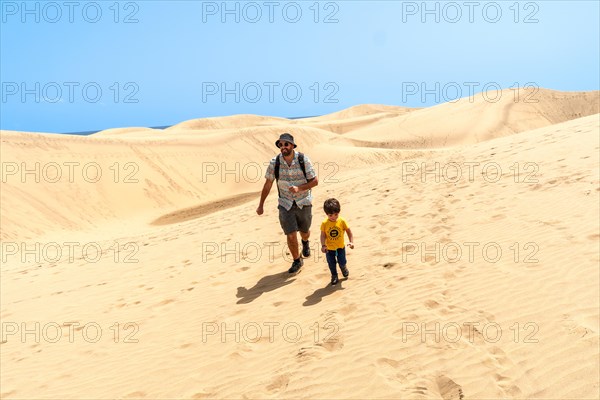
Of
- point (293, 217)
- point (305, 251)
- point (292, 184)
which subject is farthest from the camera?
point (305, 251)

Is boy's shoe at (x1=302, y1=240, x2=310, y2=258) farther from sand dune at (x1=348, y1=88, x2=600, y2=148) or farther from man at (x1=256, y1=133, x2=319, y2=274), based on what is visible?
sand dune at (x1=348, y1=88, x2=600, y2=148)

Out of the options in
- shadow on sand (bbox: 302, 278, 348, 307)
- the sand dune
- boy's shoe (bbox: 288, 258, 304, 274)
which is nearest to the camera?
shadow on sand (bbox: 302, 278, 348, 307)

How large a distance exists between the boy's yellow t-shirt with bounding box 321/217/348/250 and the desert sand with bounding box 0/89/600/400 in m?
0.63

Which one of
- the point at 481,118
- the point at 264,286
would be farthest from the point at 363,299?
the point at 481,118

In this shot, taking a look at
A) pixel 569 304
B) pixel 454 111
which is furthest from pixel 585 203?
pixel 454 111

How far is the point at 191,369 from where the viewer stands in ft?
14.0

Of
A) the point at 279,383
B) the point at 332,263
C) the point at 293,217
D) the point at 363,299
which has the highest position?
the point at 293,217

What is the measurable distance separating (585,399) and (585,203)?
4260mm

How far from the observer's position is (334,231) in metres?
5.21

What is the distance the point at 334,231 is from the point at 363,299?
2.96ft

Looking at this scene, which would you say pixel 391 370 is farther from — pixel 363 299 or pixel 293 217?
pixel 293 217

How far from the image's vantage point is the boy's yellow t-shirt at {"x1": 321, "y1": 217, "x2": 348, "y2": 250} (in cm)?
520

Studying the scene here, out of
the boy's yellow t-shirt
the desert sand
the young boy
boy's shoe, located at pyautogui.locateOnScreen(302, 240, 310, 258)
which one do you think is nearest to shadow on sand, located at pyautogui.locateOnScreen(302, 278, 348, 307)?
the desert sand

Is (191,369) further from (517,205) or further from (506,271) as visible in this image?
(517,205)
